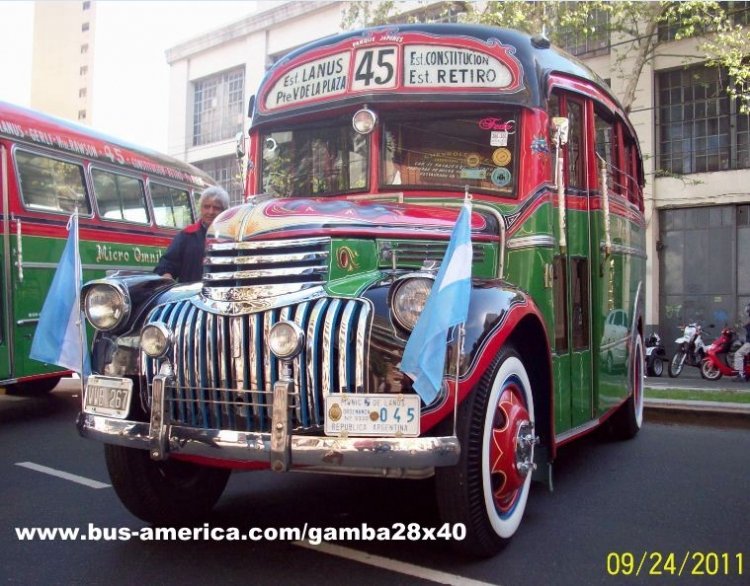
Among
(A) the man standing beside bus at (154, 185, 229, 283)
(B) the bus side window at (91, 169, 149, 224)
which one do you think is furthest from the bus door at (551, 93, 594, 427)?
(B) the bus side window at (91, 169, 149, 224)

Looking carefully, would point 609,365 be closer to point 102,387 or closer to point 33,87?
point 102,387

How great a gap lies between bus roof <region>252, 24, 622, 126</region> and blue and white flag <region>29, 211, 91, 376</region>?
65.5 inches

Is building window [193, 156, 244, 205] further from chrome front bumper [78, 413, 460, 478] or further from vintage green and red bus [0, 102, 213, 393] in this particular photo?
chrome front bumper [78, 413, 460, 478]

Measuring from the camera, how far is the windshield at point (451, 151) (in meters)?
4.31

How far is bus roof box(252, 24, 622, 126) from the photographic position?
4.27m

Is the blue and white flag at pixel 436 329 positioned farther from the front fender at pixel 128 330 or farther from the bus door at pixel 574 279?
the bus door at pixel 574 279

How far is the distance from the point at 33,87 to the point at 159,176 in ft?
226

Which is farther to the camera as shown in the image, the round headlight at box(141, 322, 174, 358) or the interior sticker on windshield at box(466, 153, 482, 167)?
the interior sticker on windshield at box(466, 153, 482, 167)

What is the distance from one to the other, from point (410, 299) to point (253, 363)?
2.34 ft

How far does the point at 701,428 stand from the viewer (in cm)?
733

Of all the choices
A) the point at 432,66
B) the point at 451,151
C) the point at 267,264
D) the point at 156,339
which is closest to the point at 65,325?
the point at 156,339

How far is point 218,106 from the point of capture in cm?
2652

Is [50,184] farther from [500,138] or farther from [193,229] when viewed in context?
[500,138]

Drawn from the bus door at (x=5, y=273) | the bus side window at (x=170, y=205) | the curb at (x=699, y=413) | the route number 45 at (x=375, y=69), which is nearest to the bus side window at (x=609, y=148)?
the route number 45 at (x=375, y=69)
